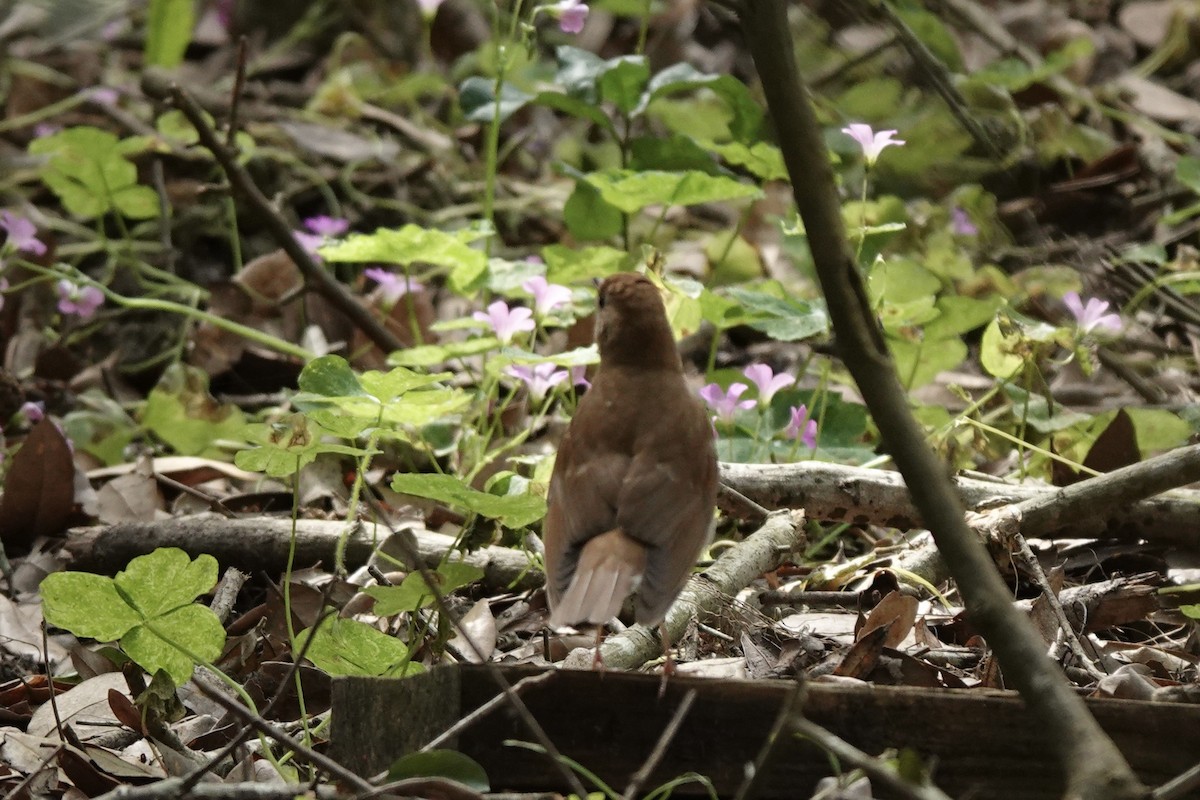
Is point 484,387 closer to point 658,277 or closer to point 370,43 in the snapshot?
point 658,277

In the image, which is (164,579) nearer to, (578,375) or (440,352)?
(440,352)

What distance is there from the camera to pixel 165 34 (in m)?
7.14

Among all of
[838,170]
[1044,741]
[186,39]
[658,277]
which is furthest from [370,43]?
[1044,741]

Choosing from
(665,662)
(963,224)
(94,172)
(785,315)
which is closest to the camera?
(665,662)

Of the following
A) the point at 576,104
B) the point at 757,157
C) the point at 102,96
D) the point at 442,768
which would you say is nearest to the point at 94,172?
the point at 102,96

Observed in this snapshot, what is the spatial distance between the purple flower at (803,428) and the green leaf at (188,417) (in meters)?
1.78

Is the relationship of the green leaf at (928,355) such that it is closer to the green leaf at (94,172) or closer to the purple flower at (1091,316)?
the purple flower at (1091,316)

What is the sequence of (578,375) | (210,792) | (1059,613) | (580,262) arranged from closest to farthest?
(210,792) < (1059,613) < (578,375) < (580,262)

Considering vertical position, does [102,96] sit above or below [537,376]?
above

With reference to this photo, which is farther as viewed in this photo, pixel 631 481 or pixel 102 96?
pixel 102 96

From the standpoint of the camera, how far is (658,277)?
3.88 meters

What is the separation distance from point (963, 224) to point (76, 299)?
334 cm

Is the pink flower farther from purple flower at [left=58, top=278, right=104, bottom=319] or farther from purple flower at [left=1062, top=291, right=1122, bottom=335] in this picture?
purple flower at [left=58, top=278, right=104, bottom=319]

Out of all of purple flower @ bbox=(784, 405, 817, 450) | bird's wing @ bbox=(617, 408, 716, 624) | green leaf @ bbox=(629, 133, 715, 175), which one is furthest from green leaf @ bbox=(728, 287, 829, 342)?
green leaf @ bbox=(629, 133, 715, 175)
